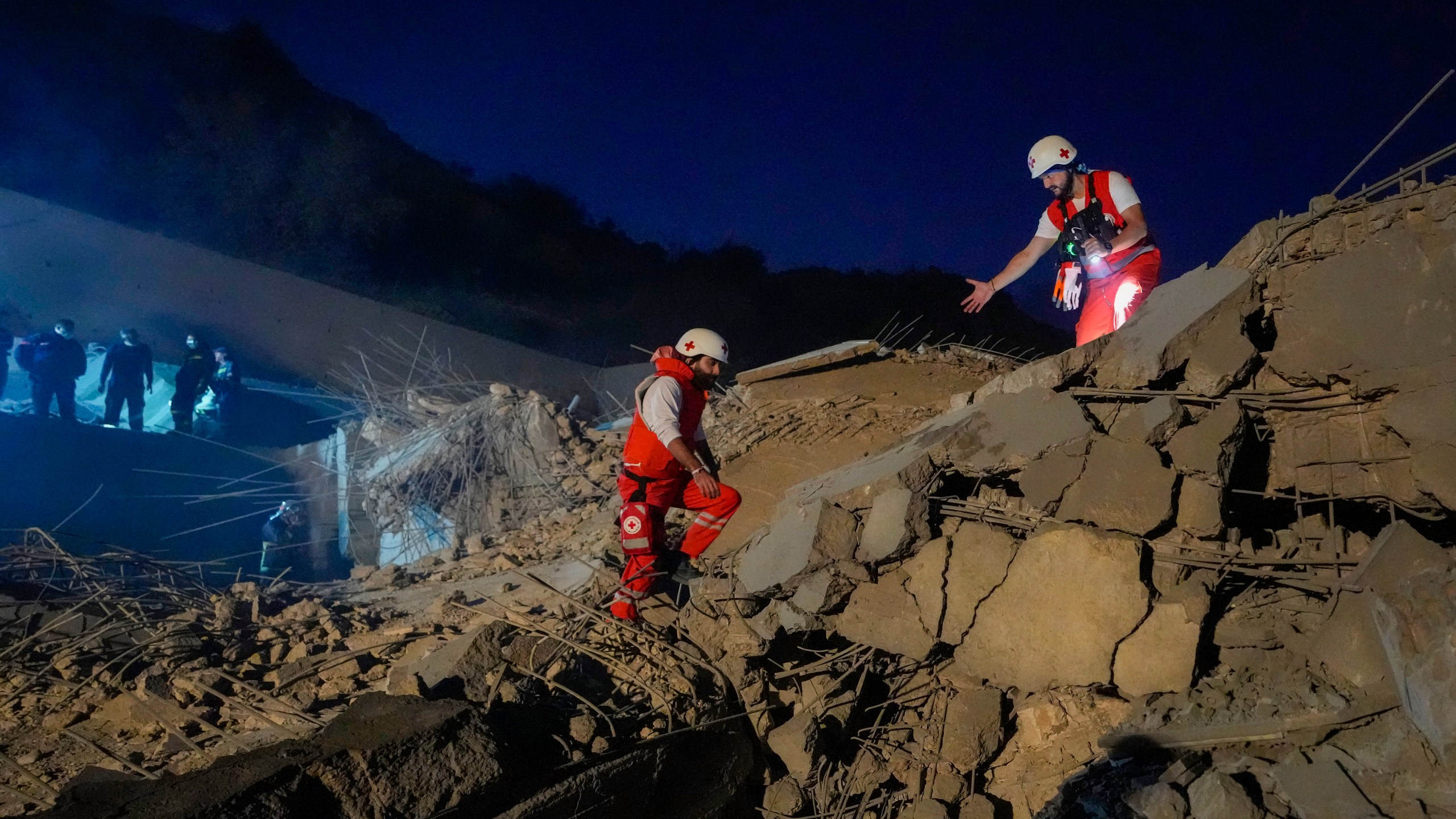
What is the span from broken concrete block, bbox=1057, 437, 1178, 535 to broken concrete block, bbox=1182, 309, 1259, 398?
36 centimetres

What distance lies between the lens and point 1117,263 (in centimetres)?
455

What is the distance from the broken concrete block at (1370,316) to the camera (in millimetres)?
2559

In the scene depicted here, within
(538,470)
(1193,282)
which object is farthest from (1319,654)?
(538,470)

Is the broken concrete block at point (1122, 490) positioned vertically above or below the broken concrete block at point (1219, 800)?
above

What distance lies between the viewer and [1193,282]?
3209mm

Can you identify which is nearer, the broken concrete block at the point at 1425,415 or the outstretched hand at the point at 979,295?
the broken concrete block at the point at 1425,415

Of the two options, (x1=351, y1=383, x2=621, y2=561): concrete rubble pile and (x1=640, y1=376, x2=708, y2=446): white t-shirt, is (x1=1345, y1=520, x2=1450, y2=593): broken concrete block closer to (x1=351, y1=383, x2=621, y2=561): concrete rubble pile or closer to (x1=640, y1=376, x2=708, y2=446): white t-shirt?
(x1=640, y1=376, x2=708, y2=446): white t-shirt

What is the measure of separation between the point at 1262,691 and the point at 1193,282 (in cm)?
164

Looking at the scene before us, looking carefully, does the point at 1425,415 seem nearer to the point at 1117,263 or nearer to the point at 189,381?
the point at 1117,263

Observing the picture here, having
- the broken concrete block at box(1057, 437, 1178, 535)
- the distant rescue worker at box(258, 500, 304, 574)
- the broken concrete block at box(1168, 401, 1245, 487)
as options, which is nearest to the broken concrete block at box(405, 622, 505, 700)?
the broken concrete block at box(1057, 437, 1178, 535)

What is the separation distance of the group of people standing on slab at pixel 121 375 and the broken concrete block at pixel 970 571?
37.6 feet

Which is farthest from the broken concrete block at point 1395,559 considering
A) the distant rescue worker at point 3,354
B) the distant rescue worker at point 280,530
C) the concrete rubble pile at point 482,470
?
the distant rescue worker at point 3,354

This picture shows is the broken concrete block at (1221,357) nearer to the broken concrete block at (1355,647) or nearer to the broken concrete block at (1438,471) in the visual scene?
the broken concrete block at (1438,471)

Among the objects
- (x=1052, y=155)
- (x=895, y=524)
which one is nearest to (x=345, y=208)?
(x=1052, y=155)
